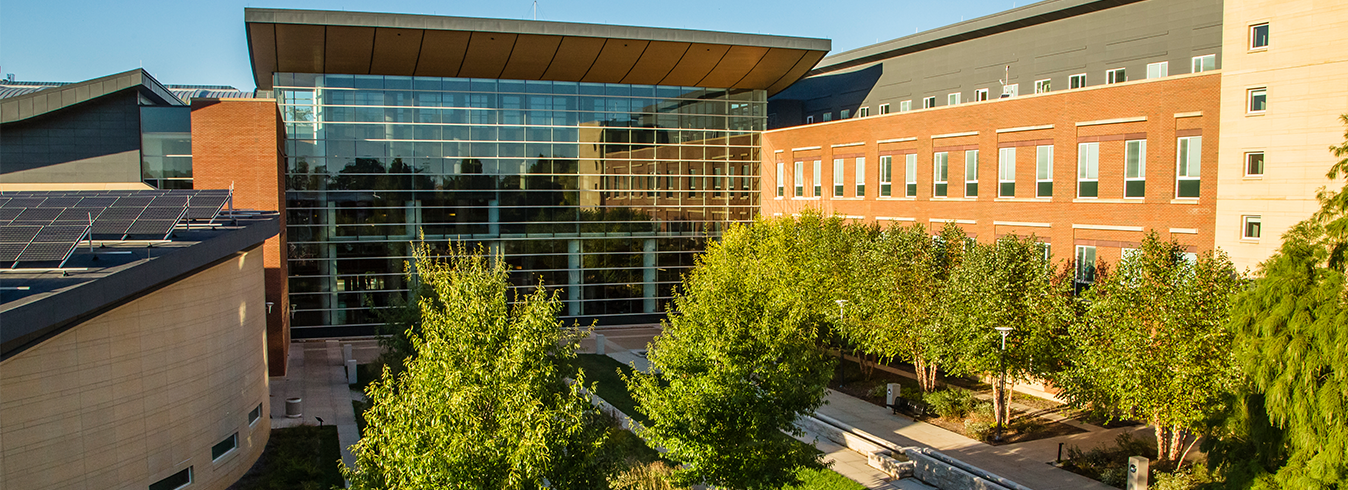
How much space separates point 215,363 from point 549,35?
2427 centimetres

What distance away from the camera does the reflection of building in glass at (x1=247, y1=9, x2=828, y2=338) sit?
128 feet

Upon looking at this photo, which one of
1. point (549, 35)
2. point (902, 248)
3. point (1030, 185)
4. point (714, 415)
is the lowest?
point (714, 415)

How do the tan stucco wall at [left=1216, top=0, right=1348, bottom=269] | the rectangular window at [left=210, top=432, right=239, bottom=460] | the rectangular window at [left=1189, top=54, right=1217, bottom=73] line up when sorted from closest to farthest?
the rectangular window at [left=210, top=432, right=239, bottom=460] → the tan stucco wall at [left=1216, top=0, right=1348, bottom=269] → the rectangular window at [left=1189, top=54, right=1217, bottom=73]

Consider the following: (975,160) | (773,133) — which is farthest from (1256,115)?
(773,133)

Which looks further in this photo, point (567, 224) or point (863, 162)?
point (567, 224)

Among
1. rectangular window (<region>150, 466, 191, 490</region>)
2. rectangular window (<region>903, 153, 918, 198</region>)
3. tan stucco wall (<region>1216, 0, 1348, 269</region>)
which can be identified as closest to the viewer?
rectangular window (<region>150, 466, 191, 490</region>)

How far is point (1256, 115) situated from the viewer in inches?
878

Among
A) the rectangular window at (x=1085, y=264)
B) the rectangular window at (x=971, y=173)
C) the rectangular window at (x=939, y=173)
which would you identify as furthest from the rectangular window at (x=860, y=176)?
the rectangular window at (x=1085, y=264)

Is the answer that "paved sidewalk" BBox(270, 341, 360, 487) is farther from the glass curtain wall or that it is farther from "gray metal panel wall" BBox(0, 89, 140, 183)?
"gray metal panel wall" BBox(0, 89, 140, 183)

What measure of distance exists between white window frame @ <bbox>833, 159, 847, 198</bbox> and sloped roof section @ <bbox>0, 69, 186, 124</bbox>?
29.7 meters

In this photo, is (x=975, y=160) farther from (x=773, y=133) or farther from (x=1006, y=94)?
(x=773, y=133)

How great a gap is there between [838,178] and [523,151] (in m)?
16.1

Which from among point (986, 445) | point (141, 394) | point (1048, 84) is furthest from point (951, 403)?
point (141, 394)

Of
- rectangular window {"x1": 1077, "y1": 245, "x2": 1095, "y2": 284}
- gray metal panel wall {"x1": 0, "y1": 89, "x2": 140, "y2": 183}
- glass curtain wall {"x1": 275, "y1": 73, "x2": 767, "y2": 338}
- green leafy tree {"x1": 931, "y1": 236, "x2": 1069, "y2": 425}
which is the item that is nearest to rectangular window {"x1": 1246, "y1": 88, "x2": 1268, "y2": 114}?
rectangular window {"x1": 1077, "y1": 245, "x2": 1095, "y2": 284}
